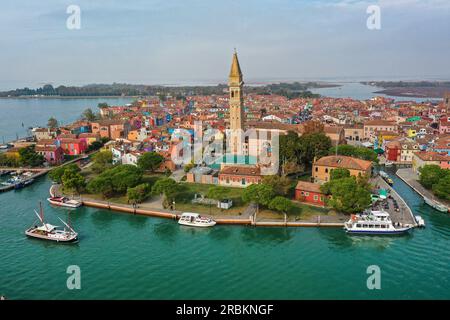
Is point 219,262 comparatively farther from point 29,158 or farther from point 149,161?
point 29,158

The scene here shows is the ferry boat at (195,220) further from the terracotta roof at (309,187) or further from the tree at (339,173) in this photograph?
the tree at (339,173)

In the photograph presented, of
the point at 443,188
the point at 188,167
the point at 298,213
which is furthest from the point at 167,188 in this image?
the point at 443,188

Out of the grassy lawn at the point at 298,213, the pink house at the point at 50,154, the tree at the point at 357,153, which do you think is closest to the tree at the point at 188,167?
the grassy lawn at the point at 298,213

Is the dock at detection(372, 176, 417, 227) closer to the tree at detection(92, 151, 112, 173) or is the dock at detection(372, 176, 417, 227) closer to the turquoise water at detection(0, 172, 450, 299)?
the turquoise water at detection(0, 172, 450, 299)
